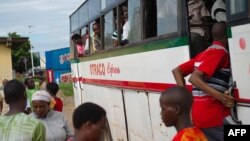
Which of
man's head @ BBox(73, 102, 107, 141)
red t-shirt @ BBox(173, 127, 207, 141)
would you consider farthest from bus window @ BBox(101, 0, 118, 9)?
man's head @ BBox(73, 102, 107, 141)

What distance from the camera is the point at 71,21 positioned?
47.0 feet

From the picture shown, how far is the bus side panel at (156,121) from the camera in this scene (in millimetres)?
5961

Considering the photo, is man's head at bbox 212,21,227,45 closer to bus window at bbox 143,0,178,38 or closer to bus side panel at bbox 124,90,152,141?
bus window at bbox 143,0,178,38

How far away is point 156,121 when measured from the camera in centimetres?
623

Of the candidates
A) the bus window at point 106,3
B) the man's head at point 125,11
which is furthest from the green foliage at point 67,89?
the man's head at point 125,11

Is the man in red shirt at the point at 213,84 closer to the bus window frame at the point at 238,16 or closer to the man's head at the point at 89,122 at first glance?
the bus window frame at the point at 238,16

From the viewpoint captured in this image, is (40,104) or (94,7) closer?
(40,104)

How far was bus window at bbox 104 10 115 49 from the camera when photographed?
8586 mm

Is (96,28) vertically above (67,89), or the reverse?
(96,28)

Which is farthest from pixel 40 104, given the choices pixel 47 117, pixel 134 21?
pixel 134 21

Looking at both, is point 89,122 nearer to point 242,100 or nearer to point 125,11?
point 242,100

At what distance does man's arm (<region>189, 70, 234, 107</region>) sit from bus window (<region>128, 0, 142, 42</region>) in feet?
7.91

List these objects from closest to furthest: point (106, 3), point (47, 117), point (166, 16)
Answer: point (47, 117), point (166, 16), point (106, 3)

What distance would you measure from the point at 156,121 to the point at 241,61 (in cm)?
234
